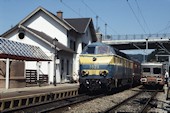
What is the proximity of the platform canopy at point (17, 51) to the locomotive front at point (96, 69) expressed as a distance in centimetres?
576

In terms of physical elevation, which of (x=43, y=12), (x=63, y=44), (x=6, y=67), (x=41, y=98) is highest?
(x=43, y=12)

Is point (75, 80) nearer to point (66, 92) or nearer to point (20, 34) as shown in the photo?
point (20, 34)

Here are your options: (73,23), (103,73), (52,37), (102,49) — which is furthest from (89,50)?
(73,23)

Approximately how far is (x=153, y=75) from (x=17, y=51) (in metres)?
13.4

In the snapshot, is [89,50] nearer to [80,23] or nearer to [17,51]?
[17,51]

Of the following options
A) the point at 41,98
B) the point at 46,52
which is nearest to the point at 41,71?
the point at 46,52

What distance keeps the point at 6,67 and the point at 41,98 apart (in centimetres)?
746

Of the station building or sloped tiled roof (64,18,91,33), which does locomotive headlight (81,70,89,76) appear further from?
sloped tiled roof (64,18,91,33)

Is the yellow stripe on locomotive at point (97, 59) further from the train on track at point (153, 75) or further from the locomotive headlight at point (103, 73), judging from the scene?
the train on track at point (153, 75)

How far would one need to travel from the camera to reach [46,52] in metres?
35.8

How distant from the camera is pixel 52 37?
41688 millimetres

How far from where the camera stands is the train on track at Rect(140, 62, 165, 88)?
3119 cm

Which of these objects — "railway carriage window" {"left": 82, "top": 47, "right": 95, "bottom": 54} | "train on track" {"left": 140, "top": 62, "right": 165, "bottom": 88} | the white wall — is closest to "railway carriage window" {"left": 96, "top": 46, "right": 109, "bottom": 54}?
"railway carriage window" {"left": 82, "top": 47, "right": 95, "bottom": 54}

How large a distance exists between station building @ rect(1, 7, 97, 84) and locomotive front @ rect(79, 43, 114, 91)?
36.6 ft
